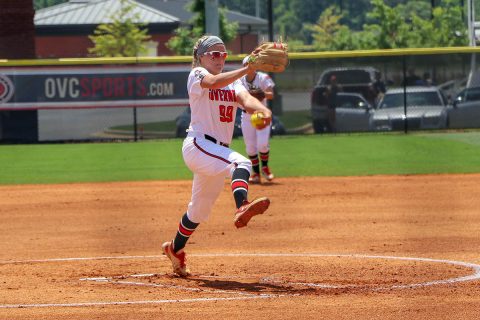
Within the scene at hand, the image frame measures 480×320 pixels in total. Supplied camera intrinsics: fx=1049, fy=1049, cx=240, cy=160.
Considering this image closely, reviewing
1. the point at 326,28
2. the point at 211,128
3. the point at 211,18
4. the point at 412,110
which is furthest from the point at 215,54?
the point at 326,28

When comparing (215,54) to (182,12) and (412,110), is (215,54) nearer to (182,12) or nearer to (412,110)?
(412,110)

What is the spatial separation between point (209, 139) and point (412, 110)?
1746 centimetres

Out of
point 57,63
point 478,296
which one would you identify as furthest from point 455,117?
point 478,296

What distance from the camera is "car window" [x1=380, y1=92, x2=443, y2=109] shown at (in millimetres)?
25109

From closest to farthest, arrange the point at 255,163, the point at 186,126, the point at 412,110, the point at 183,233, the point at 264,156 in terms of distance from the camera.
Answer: the point at 183,233 → the point at 255,163 → the point at 264,156 → the point at 186,126 → the point at 412,110

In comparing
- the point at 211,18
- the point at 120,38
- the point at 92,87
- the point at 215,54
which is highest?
the point at 120,38

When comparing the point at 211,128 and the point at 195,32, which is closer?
the point at 211,128

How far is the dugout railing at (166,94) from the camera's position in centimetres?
2470

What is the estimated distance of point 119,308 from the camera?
7043 mm

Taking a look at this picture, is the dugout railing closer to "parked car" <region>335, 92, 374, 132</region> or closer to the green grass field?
"parked car" <region>335, 92, 374, 132</region>

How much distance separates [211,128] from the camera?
26.9 ft

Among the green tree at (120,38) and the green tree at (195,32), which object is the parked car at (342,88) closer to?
the green tree at (195,32)

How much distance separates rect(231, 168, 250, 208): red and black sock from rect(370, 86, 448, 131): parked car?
57.9 ft

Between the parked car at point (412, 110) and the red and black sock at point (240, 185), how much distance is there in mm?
17638
